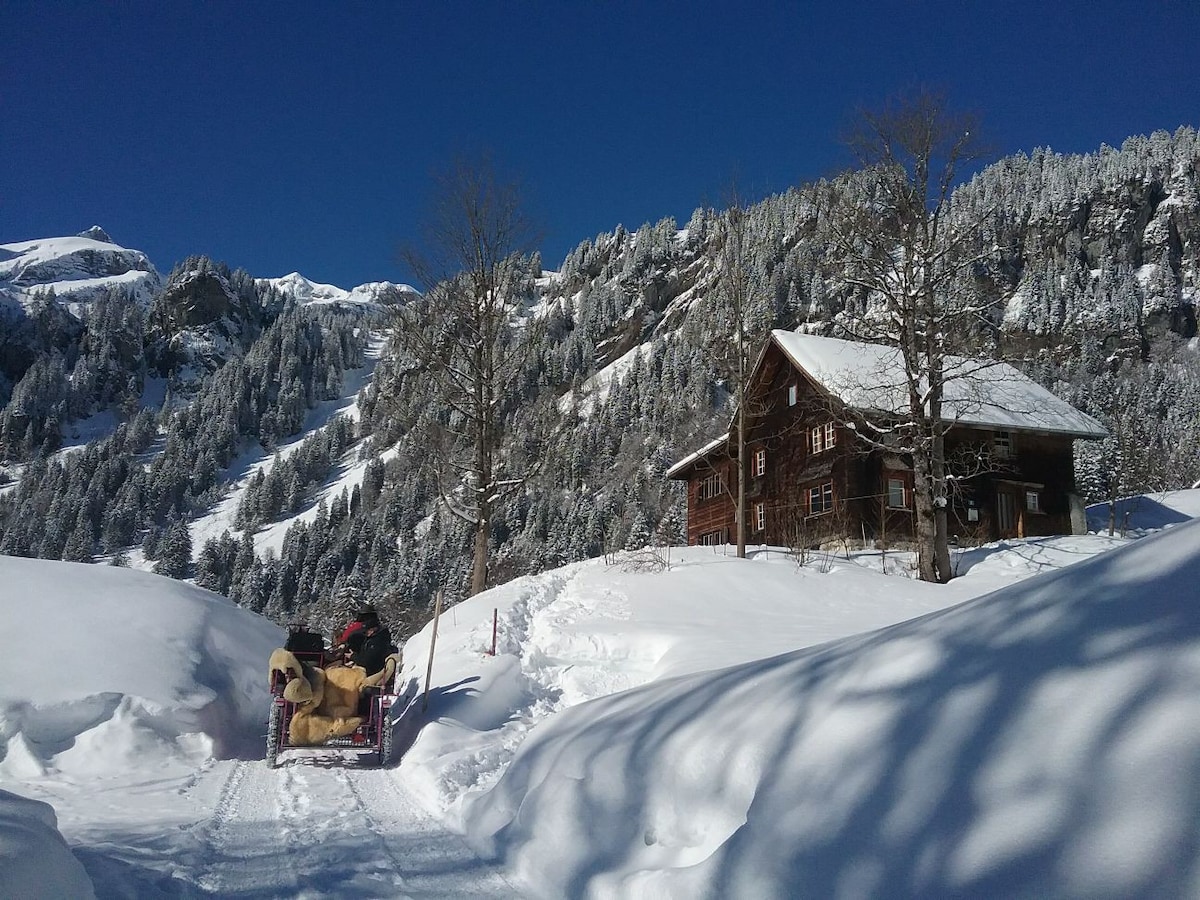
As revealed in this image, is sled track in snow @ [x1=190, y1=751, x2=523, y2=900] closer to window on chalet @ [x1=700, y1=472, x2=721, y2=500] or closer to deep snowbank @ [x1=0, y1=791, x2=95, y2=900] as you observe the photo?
deep snowbank @ [x1=0, y1=791, x2=95, y2=900]

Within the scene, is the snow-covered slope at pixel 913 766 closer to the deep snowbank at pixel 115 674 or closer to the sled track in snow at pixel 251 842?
the sled track in snow at pixel 251 842

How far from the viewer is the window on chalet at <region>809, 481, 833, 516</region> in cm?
2973

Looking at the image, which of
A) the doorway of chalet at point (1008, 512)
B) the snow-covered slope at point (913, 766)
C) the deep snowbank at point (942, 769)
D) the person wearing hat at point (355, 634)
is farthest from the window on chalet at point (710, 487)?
the deep snowbank at point (942, 769)

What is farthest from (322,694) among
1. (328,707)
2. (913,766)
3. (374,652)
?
(913,766)

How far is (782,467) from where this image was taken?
33344 millimetres

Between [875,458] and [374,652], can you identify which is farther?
[875,458]

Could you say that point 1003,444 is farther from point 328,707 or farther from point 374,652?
point 328,707

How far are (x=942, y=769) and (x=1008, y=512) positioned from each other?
1190 inches

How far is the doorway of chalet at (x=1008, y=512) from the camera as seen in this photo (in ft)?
97.6

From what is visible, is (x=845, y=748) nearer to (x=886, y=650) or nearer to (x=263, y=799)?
(x=886, y=650)

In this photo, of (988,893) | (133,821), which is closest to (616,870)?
(988,893)

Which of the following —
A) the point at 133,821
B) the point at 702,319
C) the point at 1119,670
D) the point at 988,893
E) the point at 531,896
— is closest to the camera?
the point at 988,893

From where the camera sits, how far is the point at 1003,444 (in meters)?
29.8

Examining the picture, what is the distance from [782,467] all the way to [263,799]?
1129 inches
